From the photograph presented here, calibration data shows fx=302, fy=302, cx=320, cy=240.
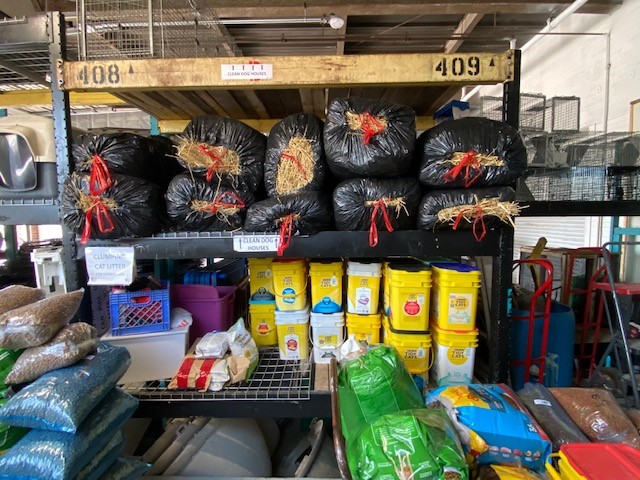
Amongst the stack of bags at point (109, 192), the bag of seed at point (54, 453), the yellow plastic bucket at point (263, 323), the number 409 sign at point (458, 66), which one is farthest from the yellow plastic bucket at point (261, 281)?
the number 409 sign at point (458, 66)

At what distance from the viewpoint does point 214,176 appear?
154 cm

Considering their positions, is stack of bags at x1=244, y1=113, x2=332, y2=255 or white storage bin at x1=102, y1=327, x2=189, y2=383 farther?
white storage bin at x1=102, y1=327, x2=189, y2=383

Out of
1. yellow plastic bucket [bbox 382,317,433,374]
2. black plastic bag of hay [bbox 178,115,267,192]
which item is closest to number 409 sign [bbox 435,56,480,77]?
black plastic bag of hay [bbox 178,115,267,192]

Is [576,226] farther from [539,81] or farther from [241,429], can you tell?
[241,429]

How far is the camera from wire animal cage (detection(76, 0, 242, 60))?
1869 millimetres

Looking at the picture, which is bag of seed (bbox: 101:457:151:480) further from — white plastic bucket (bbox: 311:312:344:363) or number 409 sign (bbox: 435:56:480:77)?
number 409 sign (bbox: 435:56:480:77)

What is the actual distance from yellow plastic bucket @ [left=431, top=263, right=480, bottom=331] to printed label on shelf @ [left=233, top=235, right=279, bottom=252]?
91 centimetres

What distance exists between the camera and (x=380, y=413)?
A: 49.9 inches

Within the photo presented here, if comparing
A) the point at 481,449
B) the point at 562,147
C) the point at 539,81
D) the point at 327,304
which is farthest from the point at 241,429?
the point at 539,81

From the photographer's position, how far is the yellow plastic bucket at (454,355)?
163cm

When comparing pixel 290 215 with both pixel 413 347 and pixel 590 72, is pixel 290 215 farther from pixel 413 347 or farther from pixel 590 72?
pixel 590 72

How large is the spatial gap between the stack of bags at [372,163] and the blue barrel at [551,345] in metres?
1.27

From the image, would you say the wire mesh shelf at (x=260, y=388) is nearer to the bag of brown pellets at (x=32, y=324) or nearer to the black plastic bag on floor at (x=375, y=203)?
the bag of brown pellets at (x=32, y=324)

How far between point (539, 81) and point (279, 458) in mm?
5956
